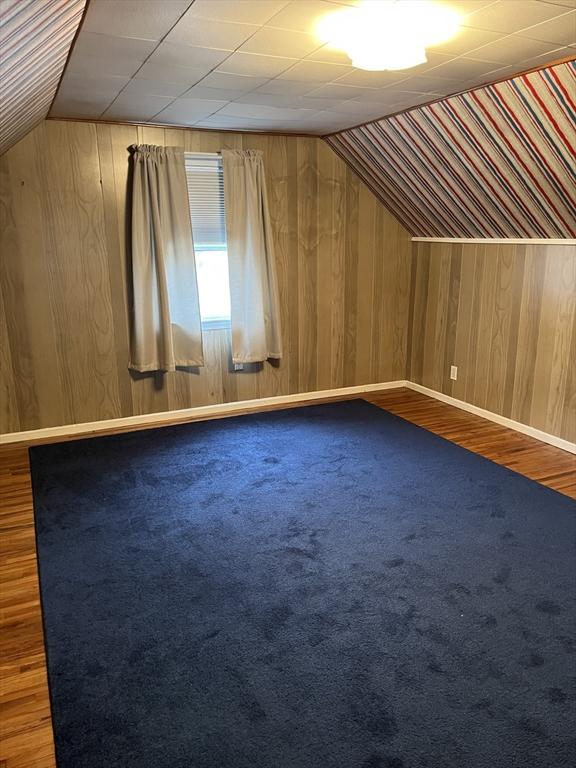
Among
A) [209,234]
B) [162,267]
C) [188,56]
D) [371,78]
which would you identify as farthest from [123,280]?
[371,78]

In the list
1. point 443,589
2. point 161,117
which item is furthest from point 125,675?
point 161,117

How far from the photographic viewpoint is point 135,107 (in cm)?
354

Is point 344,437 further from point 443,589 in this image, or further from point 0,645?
point 0,645

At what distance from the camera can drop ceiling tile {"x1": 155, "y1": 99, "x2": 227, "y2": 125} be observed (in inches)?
135

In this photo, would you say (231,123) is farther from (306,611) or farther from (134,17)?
(306,611)

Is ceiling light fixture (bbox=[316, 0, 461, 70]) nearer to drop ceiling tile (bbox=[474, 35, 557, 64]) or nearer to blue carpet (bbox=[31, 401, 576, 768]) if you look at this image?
drop ceiling tile (bbox=[474, 35, 557, 64])

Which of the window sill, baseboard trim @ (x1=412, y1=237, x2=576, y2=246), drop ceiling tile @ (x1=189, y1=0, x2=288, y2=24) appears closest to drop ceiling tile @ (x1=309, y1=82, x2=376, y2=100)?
drop ceiling tile @ (x1=189, y1=0, x2=288, y2=24)

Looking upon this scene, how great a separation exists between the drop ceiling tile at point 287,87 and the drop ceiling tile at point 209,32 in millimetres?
600

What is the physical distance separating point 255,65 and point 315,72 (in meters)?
0.31

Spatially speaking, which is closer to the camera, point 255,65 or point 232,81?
point 255,65

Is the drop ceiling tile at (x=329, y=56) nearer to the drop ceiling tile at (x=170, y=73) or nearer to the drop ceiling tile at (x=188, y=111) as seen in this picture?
the drop ceiling tile at (x=170, y=73)

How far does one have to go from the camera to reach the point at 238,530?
2.86m

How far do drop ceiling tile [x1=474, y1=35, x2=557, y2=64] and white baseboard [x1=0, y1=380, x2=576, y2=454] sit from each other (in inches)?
93.5

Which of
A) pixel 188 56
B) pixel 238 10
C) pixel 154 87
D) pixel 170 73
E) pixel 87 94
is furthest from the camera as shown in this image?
pixel 87 94
